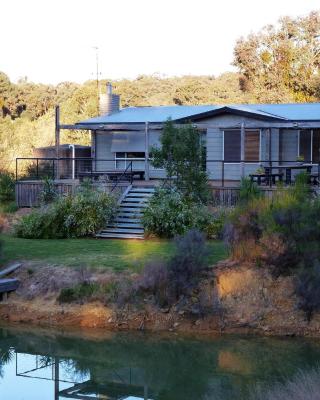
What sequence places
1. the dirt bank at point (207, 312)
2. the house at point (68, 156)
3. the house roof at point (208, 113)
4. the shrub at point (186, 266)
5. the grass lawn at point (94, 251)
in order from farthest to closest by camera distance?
1. the house at point (68, 156)
2. the house roof at point (208, 113)
3. the grass lawn at point (94, 251)
4. the shrub at point (186, 266)
5. the dirt bank at point (207, 312)

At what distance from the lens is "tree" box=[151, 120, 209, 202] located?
23328mm

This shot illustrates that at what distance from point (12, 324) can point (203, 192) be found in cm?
809

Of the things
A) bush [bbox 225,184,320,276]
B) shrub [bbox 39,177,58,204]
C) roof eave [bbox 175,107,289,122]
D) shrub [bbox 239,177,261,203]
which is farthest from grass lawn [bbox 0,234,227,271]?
roof eave [bbox 175,107,289,122]

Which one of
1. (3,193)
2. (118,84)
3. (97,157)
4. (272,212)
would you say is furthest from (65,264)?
(118,84)

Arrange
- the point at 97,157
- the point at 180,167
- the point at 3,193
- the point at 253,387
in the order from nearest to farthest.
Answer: the point at 253,387, the point at 180,167, the point at 3,193, the point at 97,157

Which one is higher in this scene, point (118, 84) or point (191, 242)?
point (118, 84)

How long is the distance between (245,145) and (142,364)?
49.4ft

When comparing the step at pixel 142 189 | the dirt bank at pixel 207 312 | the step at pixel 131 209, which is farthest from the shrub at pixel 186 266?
the step at pixel 142 189

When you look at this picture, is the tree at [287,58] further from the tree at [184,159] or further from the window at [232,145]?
the tree at [184,159]

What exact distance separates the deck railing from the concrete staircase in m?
1.05

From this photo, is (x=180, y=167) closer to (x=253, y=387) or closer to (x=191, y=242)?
(x=191, y=242)

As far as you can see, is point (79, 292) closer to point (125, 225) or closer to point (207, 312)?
point (207, 312)

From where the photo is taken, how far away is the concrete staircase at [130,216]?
2305 cm

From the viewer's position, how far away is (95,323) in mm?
16891
